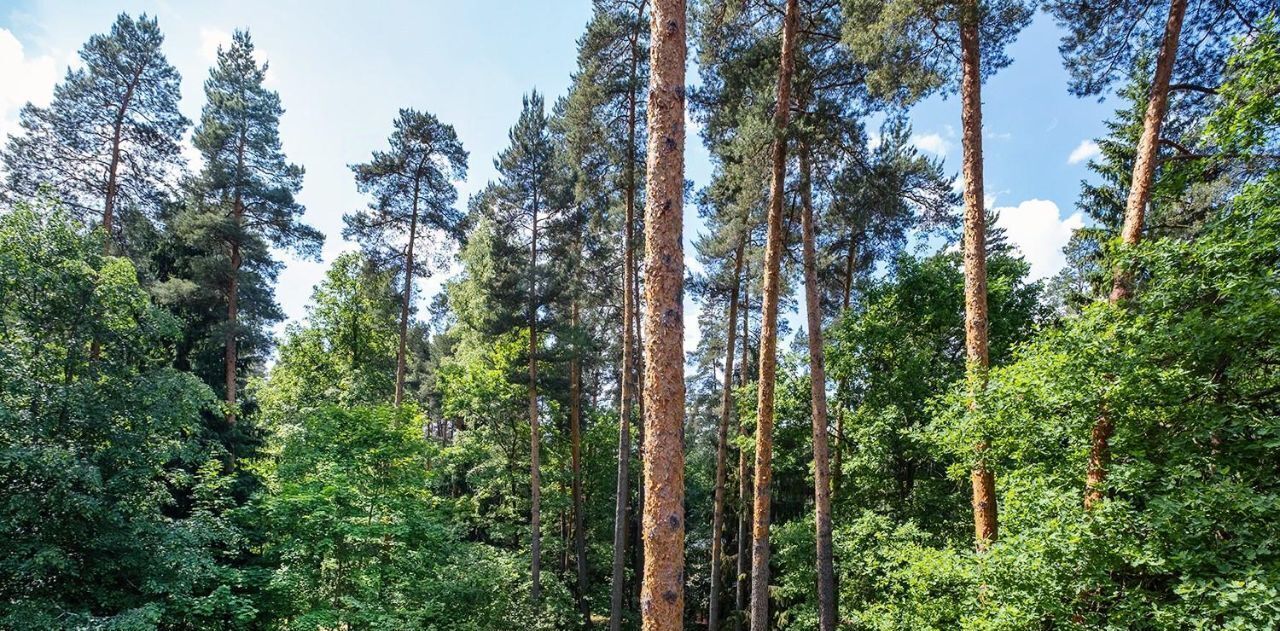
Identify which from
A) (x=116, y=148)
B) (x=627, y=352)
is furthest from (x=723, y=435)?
(x=116, y=148)

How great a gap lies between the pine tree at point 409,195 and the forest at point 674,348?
91 millimetres

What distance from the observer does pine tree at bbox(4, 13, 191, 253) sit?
41.1 feet

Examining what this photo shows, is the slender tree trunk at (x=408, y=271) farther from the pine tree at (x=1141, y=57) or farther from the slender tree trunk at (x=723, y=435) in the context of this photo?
the pine tree at (x=1141, y=57)

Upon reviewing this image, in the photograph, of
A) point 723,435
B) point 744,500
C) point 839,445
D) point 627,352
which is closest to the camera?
point 627,352

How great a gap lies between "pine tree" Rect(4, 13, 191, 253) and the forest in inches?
2.9

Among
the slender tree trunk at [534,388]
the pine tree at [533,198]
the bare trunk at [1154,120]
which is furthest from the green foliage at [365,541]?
the bare trunk at [1154,120]

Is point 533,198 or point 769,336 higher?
point 533,198

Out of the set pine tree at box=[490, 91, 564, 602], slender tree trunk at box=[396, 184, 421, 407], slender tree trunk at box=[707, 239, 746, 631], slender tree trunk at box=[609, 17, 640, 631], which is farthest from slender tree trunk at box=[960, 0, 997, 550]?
slender tree trunk at box=[396, 184, 421, 407]

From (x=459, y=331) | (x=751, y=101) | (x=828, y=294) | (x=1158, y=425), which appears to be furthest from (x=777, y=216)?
(x=459, y=331)

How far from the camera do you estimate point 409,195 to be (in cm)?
1544

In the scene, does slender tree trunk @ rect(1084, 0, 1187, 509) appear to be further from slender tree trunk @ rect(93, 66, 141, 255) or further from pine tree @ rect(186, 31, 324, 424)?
slender tree trunk @ rect(93, 66, 141, 255)

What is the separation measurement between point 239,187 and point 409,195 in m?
4.69

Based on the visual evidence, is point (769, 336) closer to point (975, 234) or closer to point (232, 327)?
point (975, 234)

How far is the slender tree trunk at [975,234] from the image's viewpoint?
644 centimetres
